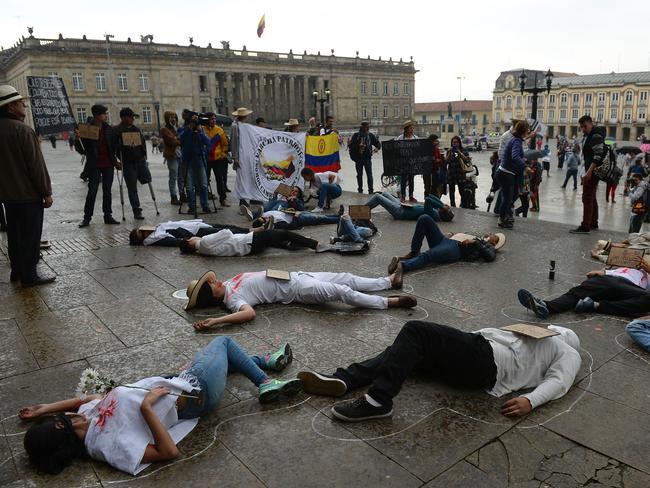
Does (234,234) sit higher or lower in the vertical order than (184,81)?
lower

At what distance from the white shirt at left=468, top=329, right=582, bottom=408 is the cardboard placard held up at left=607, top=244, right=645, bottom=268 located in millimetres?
2360

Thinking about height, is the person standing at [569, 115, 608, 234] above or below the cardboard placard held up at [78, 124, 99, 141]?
below

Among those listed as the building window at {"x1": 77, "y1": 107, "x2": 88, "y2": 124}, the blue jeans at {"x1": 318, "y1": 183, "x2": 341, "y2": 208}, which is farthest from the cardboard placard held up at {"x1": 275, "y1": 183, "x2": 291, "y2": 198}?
the building window at {"x1": 77, "y1": 107, "x2": 88, "y2": 124}

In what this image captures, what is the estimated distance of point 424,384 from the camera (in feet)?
12.9

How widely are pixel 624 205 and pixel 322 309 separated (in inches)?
589

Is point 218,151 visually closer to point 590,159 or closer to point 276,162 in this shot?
point 276,162

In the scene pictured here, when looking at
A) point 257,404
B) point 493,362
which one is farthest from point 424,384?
point 257,404

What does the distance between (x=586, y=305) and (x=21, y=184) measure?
643 cm

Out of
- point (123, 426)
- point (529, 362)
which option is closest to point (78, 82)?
point (123, 426)

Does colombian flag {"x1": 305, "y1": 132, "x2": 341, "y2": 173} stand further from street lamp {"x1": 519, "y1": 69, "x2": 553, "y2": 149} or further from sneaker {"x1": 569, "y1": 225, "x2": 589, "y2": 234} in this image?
street lamp {"x1": 519, "y1": 69, "x2": 553, "y2": 149}

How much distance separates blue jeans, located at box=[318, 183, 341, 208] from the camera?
11.4 m

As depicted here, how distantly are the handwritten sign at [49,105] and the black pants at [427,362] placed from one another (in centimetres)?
929

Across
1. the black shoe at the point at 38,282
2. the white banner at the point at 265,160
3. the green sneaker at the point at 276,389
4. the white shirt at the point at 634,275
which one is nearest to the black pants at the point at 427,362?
the green sneaker at the point at 276,389

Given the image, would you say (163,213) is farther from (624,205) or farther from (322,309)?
(624,205)
